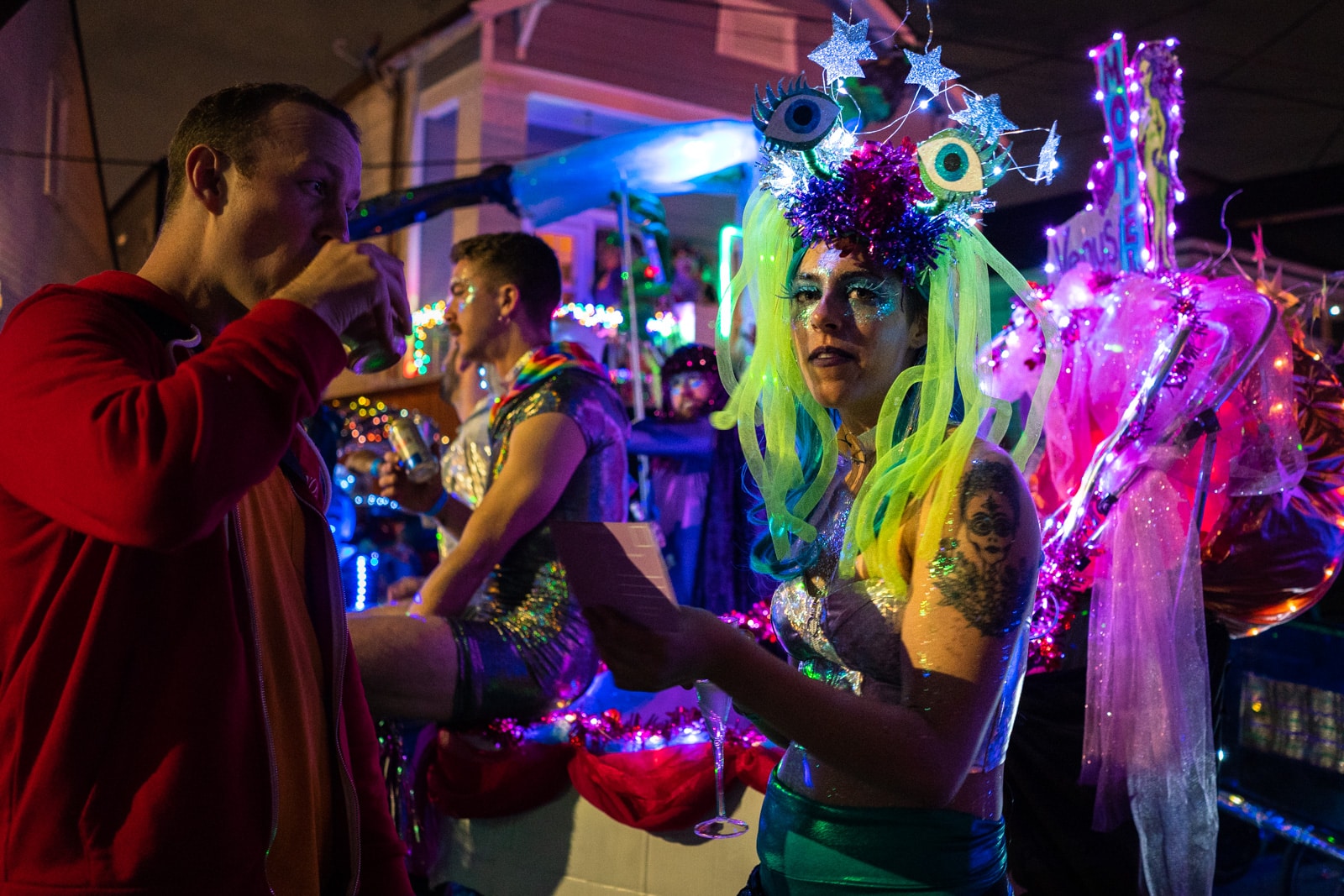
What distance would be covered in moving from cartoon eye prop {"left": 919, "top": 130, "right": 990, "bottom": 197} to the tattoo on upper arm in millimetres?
495

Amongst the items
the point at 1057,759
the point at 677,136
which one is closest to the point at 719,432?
the point at 1057,759


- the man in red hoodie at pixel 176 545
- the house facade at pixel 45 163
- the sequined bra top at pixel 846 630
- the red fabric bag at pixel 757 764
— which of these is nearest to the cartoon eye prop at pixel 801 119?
the sequined bra top at pixel 846 630

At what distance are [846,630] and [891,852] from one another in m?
0.31

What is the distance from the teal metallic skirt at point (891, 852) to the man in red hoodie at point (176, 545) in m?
0.68

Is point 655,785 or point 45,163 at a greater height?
point 45,163

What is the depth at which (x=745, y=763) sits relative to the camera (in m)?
2.44

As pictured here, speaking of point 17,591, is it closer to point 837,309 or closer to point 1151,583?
point 837,309

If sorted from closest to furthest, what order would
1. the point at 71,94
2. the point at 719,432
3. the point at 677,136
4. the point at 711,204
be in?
the point at 71,94 < the point at 719,432 < the point at 677,136 < the point at 711,204

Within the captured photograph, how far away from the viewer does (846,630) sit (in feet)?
4.86

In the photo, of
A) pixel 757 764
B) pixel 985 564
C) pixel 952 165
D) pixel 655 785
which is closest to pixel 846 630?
pixel 985 564

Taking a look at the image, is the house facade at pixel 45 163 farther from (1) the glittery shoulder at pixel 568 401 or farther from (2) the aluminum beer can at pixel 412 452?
(1) the glittery shoulder at pixel 568 401

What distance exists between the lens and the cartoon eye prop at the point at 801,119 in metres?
1.61

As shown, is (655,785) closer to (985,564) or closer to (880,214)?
(985,564)

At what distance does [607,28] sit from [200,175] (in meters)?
9.63
